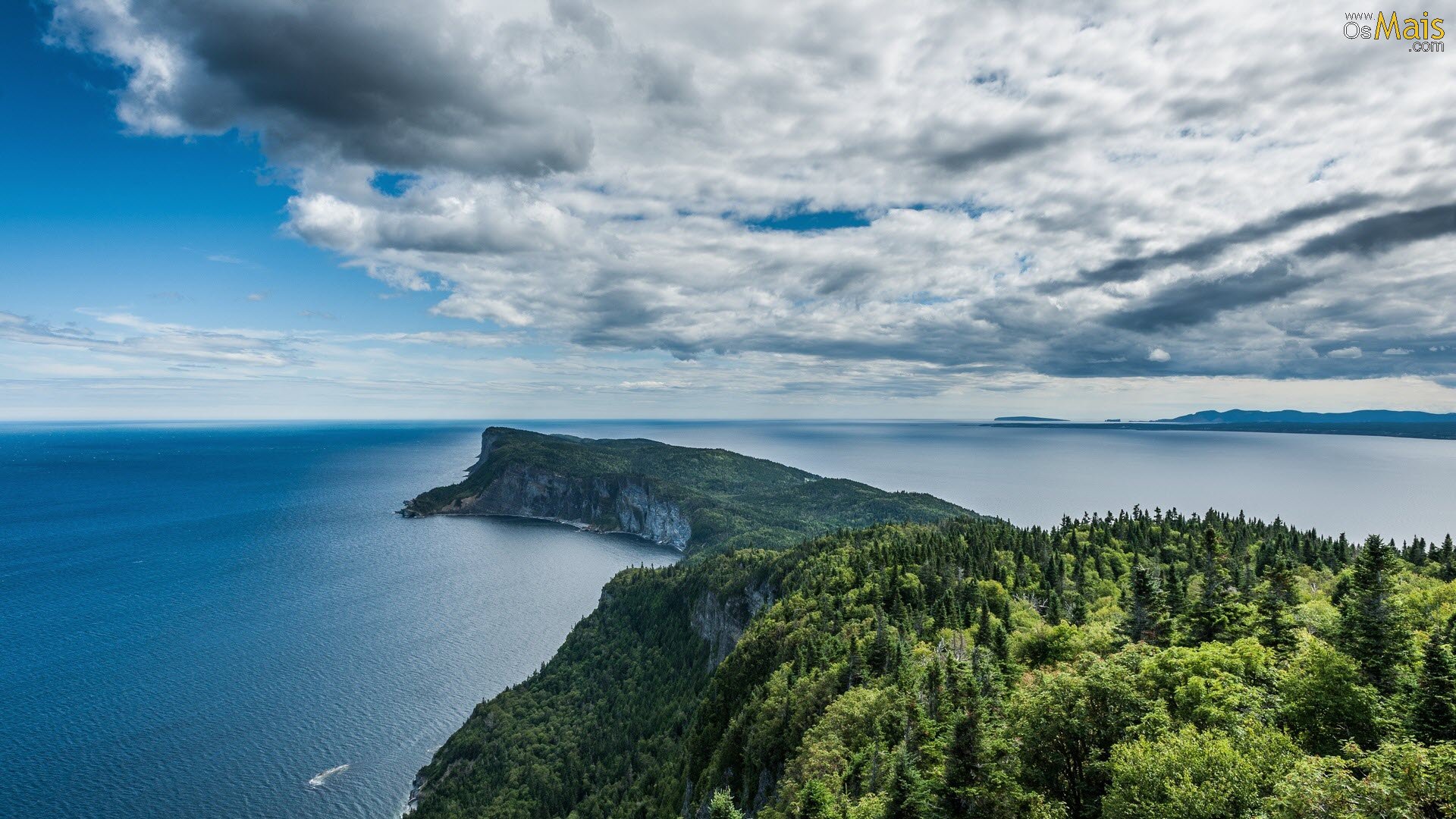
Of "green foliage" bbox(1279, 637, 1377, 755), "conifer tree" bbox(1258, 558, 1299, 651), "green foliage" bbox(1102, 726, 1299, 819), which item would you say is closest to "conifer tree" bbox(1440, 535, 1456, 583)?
"conifer tree" bbox(1258, 558, 1299, 651)

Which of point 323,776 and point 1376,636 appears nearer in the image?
point 1376,636

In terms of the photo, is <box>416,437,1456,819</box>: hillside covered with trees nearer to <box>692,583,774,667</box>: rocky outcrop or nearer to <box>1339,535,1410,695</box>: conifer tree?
<box>1339,535,1410,695</box>: conifer tree

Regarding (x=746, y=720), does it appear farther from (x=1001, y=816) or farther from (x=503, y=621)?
(x=503, y=621)

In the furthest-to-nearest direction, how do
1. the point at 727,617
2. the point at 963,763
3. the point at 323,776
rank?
the point at 727,617 → the point at 323,776 → the point at 963,763

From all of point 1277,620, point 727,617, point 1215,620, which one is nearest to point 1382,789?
point 1277,620

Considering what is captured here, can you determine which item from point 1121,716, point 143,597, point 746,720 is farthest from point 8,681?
point 1121,716

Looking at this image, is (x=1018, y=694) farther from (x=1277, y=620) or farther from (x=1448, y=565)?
(x=1448, y=565)

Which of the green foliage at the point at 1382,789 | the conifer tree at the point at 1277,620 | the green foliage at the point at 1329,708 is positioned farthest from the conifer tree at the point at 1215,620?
the green foliage at the point at 1382,789
